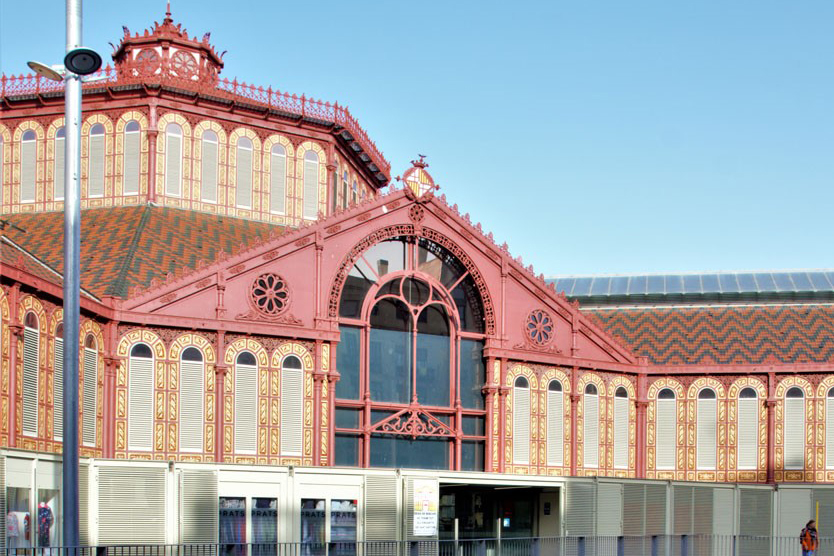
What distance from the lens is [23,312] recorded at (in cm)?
3481

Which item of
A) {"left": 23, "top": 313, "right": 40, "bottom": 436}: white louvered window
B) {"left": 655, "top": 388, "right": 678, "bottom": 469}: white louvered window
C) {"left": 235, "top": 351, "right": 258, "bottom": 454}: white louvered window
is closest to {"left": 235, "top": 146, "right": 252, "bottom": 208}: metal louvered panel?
{"left": 235, "top": 351, "right": 258, "bottom": 454}: white louvered window

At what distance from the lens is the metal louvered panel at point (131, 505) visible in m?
37.5

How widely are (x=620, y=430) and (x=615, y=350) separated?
10.8ft

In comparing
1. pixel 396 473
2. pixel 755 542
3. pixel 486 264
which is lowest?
pixel 755 542

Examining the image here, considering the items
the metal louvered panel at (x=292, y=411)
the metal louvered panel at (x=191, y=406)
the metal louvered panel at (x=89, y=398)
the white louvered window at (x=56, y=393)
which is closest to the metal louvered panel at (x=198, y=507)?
the metal louvered panel at (x=191, y=406)

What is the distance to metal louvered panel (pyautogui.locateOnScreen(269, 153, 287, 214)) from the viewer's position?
53.2m

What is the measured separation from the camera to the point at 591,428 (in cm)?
5191

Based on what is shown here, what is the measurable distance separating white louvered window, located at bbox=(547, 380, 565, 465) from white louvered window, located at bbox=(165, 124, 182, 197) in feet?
54.2

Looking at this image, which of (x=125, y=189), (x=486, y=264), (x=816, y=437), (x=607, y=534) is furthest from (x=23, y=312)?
(x=816, y=437)

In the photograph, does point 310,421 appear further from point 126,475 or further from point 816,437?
point 816,437

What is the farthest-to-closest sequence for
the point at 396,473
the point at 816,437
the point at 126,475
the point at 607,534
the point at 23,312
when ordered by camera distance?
1. the point at 816,437
2. the point at 607,534
3. the point at 396,473
4. the point at 126,475
5. the point at 23,312

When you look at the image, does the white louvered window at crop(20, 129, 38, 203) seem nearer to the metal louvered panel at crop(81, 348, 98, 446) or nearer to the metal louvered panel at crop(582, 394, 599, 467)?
the metal louvered panel at crop(81, 348, 98, 446)

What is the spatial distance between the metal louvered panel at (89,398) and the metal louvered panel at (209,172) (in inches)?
506

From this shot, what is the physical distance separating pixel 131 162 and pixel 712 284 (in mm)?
26808
